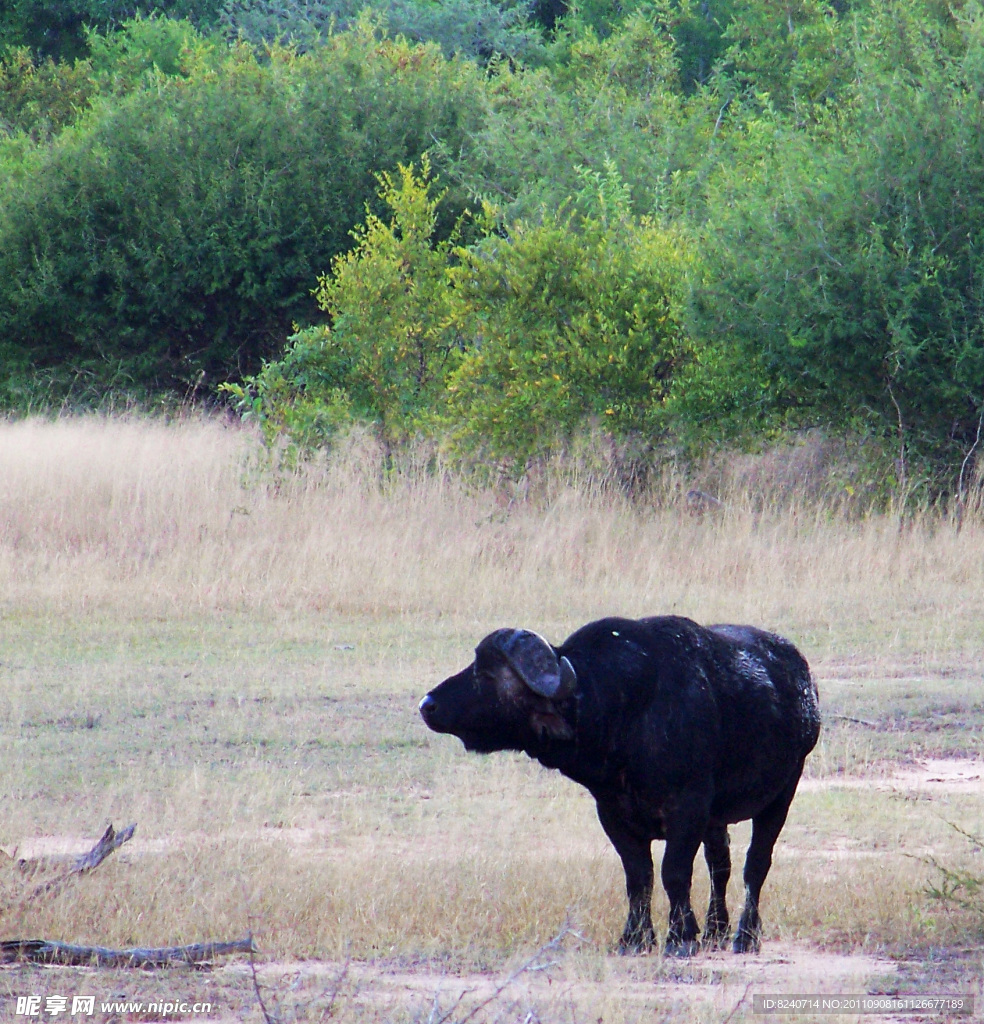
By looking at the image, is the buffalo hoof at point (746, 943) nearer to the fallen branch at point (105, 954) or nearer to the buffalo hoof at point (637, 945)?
the buffalo hoof at point (637, 945)

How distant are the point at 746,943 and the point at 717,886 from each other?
0.84 ft

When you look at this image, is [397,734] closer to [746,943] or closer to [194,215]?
[746,943]

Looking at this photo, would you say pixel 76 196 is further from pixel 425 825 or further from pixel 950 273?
pixel 425 825

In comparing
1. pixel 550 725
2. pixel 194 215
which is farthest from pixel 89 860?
pixel 194 215

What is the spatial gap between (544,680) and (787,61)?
28.8m

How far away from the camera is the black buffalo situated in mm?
5004

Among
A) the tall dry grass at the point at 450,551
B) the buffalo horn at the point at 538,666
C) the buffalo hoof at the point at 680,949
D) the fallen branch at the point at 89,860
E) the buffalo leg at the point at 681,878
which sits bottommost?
the tall dry grass at the point at 450,551

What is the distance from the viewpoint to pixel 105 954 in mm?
5070

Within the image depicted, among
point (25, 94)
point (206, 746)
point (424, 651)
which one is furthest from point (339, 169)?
point (206, 746)

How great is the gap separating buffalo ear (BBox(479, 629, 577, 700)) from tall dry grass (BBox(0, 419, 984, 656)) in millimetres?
6745

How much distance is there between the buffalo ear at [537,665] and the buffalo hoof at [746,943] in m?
1.22

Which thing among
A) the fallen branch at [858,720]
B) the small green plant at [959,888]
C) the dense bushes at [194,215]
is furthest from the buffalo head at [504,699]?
the dense bushes at [194,215]

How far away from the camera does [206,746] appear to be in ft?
28.4

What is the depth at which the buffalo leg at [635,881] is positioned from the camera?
5281mm
